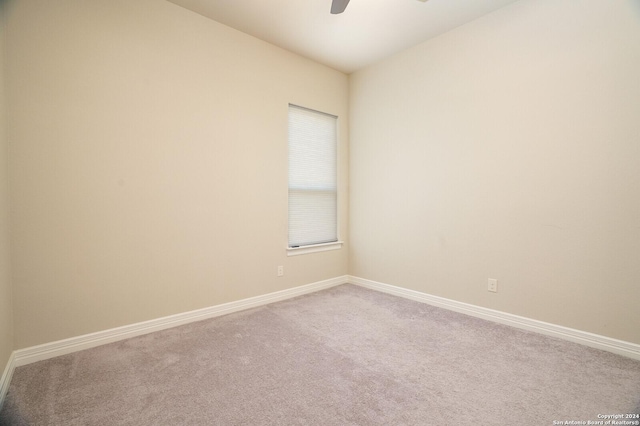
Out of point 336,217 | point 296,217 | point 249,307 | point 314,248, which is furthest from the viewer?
point 336,217

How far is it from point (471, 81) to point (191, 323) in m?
3.44

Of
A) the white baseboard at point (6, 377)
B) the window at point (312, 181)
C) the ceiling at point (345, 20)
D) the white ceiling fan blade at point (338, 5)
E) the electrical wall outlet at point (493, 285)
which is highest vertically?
the ceiling at point (345, 20)

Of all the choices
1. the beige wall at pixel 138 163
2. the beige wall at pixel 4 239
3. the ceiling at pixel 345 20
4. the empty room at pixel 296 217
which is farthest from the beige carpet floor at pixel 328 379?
the ceiling at pixel 345 20

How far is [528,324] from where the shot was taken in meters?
2.52

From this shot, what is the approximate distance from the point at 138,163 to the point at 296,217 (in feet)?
5.58

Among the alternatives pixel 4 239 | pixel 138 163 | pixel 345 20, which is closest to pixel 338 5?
pixel 345 20

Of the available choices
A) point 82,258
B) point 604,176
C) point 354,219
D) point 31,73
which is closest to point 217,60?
point 31,73

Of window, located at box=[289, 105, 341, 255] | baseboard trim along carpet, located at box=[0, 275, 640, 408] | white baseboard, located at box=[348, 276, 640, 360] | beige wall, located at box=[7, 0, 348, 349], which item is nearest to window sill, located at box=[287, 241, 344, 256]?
window, located at box=[289, 105, 341, 255]

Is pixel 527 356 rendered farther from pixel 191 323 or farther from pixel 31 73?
pixel 31 73

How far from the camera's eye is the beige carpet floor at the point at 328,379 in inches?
58.9

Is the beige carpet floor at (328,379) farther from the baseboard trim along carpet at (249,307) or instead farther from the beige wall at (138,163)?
the beige wall at (138,163)

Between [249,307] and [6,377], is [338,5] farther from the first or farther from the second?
[6,377]

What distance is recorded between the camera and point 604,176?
2.18 meters

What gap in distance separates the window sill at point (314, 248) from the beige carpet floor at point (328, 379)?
1.00m
